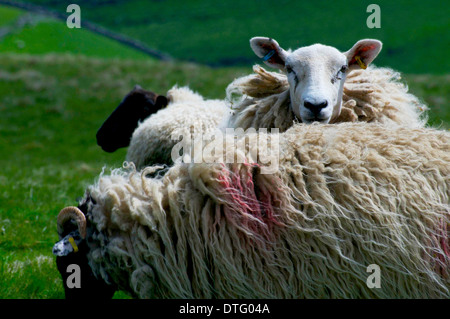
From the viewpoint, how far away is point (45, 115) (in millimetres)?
22969

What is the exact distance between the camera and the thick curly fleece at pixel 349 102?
5211mm

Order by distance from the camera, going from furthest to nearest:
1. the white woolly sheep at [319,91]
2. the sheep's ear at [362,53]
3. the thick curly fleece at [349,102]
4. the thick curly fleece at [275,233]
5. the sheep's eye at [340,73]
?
1. the sheep's ear at [362,53]
2. the thick curly fleece at [349,102]
3. the sheep's eye at [340,73]
4. the white woolly sheep at [319,91]
5. the thick curly fleece at [275,233]


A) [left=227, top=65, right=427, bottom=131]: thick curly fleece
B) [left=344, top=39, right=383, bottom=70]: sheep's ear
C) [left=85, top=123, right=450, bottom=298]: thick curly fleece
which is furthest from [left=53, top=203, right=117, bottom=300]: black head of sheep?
[left=344, top=39, right=383, bottom=70]: sheep's ear

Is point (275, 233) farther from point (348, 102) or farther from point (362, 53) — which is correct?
point (362, 53)

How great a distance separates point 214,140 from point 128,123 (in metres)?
5.32

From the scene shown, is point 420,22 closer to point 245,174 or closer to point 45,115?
point 45,115

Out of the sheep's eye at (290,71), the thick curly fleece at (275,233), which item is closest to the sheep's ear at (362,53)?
the sheep's eye at (290,71)

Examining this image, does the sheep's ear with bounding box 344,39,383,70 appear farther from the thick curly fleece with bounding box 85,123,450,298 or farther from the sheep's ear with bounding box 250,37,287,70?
the thick curly fleece with bounding box 85,123,450,298

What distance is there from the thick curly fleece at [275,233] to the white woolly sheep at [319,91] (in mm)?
1369

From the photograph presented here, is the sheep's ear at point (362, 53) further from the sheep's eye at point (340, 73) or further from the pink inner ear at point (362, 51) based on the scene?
the sheep's eye at point (340, 73)
